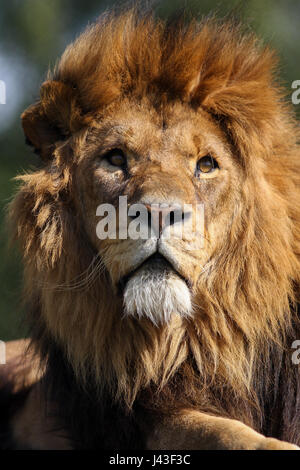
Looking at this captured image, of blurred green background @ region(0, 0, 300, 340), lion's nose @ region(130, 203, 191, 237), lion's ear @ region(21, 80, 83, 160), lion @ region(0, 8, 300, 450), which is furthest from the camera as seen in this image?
blurred green background @ region(0, 0, 300, 340)

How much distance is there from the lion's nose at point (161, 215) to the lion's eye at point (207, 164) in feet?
1.14

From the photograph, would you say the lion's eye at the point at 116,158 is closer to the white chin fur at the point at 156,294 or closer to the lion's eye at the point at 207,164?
the lion's eye at the point at 207,164

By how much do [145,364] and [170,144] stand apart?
0.87 meters

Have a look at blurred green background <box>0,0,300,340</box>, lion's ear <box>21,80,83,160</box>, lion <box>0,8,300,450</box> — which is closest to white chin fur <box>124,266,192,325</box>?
lion <box>0,8,300,450</box>

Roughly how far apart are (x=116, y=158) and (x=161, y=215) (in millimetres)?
496

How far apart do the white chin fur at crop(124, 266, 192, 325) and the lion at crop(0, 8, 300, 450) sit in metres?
0.11

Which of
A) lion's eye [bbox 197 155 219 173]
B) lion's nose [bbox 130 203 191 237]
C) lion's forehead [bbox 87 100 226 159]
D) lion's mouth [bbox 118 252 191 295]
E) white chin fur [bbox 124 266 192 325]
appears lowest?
white chin fur [bbox 124 266 192 325]

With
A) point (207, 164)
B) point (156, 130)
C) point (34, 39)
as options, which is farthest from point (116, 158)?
point (34, 39)

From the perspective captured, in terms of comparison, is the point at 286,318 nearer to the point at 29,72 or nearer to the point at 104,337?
the point at 104,337

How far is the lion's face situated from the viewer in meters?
2.88

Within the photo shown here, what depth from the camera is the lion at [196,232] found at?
3.16 meters

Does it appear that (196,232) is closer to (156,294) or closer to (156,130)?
(156,294)

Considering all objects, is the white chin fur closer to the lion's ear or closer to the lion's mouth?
the lion's mouth
